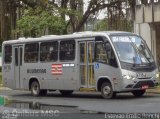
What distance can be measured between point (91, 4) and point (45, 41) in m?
13.9

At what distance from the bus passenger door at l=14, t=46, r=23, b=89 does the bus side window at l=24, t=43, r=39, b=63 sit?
0.47m

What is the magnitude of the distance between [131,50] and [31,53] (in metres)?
6.19

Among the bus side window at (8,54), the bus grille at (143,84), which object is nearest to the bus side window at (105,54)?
the bus grille at (143,84)

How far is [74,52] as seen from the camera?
22656 millimetres

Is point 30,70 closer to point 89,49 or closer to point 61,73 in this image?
point 61,73

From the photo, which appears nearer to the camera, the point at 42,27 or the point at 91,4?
the point at 42,27

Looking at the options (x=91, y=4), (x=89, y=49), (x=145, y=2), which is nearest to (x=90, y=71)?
(x=89, y=49)

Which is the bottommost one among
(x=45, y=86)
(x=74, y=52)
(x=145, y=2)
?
(x=45, y=86)

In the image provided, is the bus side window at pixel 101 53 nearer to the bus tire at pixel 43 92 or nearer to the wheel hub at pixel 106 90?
the wheel hub at pixel 106 90

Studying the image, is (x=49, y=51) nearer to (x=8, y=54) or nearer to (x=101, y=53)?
(x=8, y=54)

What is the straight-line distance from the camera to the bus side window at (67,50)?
2283 centimetres

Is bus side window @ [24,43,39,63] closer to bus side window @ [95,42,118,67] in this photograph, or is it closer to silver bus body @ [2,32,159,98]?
silver bus body @ [2,32,159,98]

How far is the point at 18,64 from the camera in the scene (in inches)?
1032

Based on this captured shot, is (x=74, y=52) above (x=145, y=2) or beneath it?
beneath
